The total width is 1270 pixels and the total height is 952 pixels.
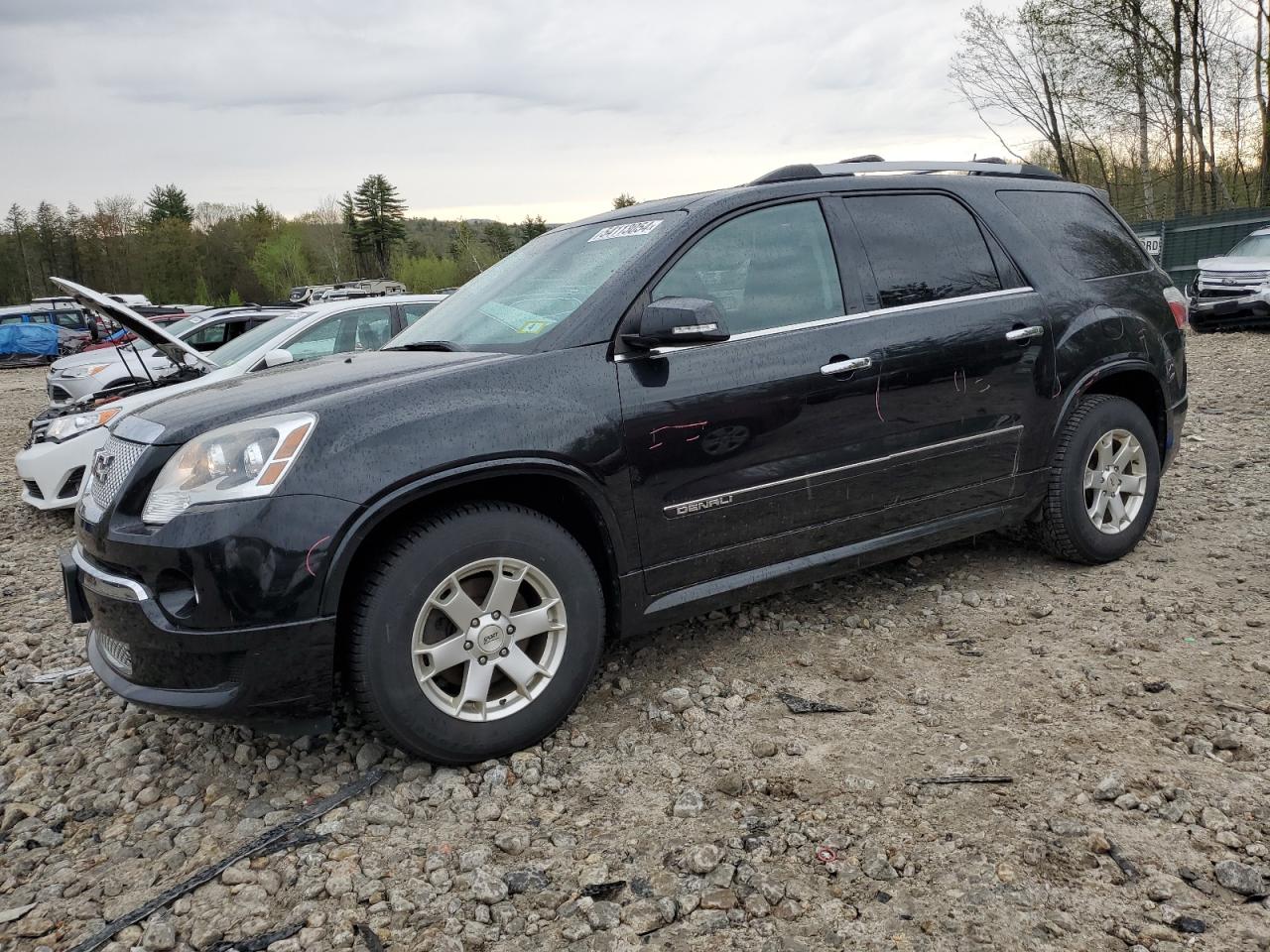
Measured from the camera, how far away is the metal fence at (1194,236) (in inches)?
805

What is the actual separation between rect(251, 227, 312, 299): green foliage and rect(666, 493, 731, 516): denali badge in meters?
90.8

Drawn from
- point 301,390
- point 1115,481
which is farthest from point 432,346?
point 1115,481

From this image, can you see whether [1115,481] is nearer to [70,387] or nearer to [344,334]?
[344,334]

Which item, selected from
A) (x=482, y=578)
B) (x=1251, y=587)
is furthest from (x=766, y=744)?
(x=1251, y=587)

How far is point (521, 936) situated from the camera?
2234 mm

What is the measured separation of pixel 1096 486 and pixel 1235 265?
13768 millimetres

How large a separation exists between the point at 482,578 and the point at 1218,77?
115ft

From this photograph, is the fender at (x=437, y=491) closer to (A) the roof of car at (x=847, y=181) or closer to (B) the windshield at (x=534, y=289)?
(B) the windshield at (x=534, y=289)

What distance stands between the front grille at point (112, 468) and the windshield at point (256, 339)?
15.1ft

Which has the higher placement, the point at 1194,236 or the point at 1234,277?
the point at 1194,236

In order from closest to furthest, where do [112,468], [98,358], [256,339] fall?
[112,468]
[256,339]
[98,358]

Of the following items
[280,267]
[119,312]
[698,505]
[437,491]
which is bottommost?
[698,505]

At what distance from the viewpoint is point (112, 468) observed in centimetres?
293

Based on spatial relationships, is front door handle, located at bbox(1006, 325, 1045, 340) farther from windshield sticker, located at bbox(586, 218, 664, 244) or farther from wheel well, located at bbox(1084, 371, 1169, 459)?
windshield sticker, located at bbox(586, 218, 664, 244)
